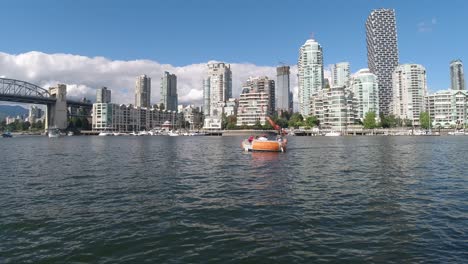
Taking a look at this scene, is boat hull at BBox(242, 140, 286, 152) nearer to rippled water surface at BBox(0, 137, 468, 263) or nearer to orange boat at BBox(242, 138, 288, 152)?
orange boat at BBox(242, 138, 288, 152)

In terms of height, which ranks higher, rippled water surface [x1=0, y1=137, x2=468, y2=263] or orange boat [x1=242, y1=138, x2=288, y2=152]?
orange boat [x1=242, y1=138, x2=288, y2=152]

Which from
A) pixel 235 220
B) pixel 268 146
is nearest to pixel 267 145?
pixel 268 146

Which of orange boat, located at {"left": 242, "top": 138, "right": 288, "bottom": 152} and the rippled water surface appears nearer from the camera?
the rippled water surface

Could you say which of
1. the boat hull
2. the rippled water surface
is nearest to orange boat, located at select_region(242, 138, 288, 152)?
the boat hull

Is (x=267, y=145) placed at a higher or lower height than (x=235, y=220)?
higher

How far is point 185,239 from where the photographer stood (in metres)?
13.5

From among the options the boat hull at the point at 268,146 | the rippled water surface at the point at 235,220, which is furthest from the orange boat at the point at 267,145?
the rippled water surface at the point at 235,220

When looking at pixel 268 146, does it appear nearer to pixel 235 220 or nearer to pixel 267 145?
pixel 267 145

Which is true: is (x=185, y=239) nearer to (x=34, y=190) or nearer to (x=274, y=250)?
(x=274, y=250)

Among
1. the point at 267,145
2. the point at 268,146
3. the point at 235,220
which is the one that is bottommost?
the point at 235,220

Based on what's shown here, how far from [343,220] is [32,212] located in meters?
16.3

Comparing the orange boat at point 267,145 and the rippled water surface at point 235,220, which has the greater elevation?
the orange boat at point 267,145

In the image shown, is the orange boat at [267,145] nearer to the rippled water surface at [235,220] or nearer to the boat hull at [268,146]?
the boat hull at [268,146]

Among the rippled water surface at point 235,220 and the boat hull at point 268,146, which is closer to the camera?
the rippled water surface at point 235,220
